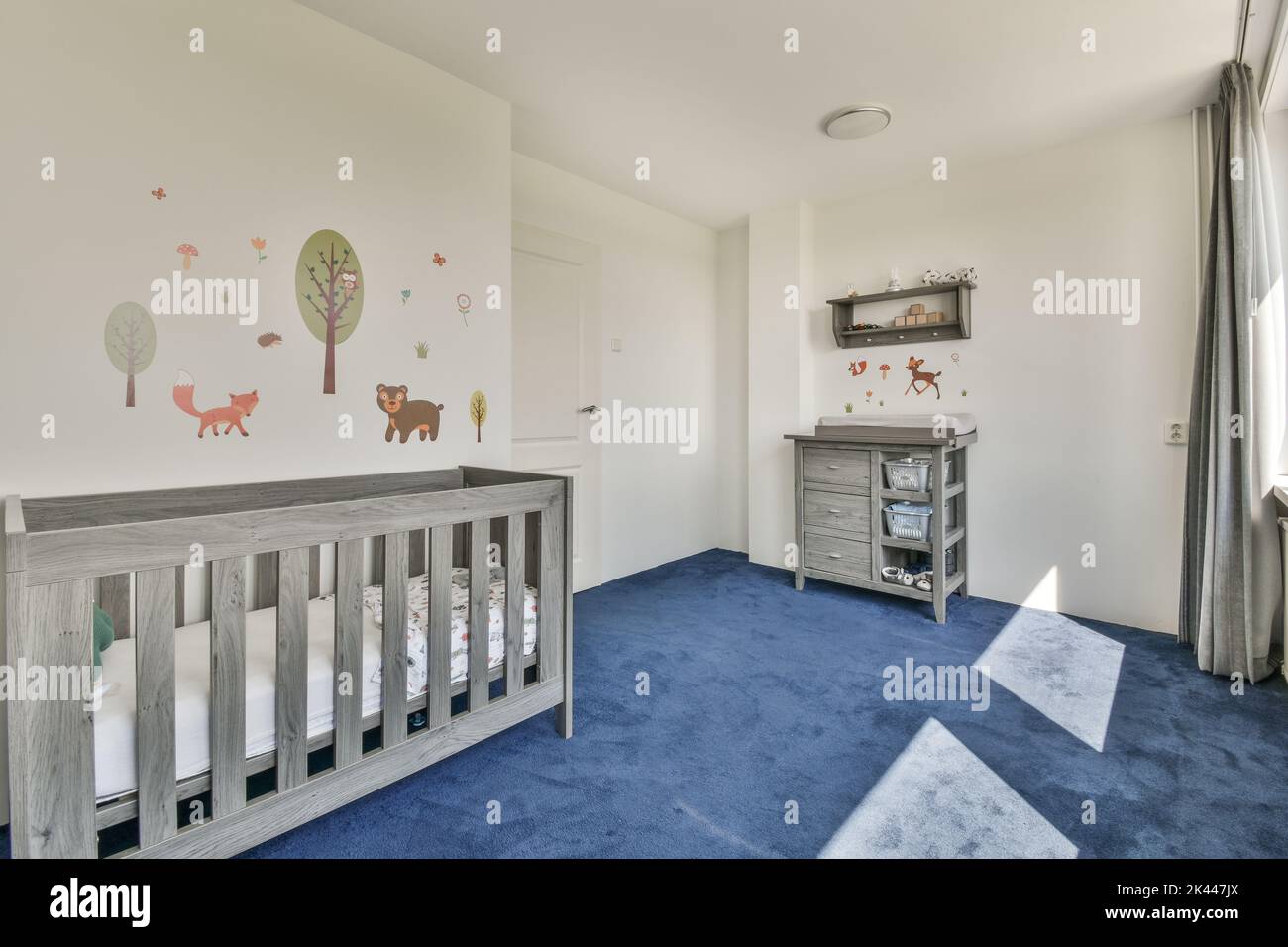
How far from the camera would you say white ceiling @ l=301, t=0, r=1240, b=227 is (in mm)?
2041

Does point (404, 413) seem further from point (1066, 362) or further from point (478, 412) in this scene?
point (1066, 362)

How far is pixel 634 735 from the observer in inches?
79.5

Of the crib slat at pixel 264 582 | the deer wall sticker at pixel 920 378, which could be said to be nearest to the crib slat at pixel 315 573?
the crib slat at pixel 264 582

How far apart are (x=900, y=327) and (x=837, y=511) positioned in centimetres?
111

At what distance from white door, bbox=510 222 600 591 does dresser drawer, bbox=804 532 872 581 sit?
1251 mm

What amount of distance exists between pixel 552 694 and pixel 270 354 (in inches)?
55.4

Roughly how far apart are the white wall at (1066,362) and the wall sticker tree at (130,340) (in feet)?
11.2

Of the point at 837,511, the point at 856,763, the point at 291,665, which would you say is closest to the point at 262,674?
the point at 291,665

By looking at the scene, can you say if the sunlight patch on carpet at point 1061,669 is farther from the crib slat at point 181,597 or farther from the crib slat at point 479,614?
the crib slat at point 181,597

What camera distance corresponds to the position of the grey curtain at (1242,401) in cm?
228

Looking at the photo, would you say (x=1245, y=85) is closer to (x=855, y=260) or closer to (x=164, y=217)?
(x=855, y=260)

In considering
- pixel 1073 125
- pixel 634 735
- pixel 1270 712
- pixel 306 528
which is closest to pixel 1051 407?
pixel 1073 125

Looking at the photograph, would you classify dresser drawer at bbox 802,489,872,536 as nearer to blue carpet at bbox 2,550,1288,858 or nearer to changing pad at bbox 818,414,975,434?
changing pad at bbox 818,414,975,434

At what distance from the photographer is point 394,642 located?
1.59 meters
